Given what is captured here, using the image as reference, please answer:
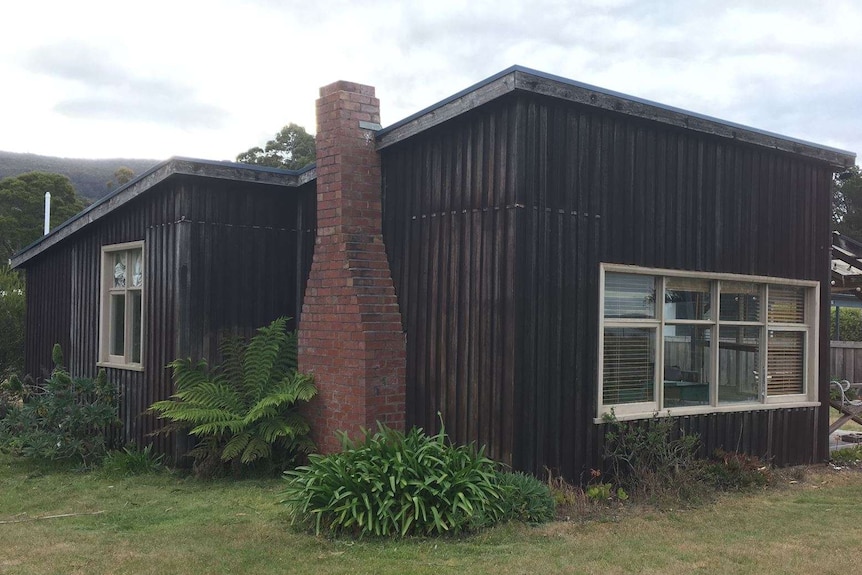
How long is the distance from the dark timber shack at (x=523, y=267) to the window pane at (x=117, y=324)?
651 mm

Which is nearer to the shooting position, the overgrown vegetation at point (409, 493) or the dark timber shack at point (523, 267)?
the overgrown vegetation at point (409, 493)

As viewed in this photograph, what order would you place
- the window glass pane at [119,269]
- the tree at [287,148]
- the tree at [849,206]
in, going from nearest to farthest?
the window glass pane at [119,269]
the tree at [287,148]
the tree at [849,206]

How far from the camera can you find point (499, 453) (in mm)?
7848

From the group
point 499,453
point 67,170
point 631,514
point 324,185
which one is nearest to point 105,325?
point 324,185

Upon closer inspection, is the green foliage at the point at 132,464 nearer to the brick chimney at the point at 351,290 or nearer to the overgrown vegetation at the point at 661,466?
the brick chimney at the point at 351,290

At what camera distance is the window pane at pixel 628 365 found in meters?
8.49

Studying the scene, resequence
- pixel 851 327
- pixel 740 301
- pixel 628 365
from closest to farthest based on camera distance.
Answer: pixel 628 365, pixel 740 301, pixel 851 327

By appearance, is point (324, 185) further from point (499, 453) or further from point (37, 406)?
point (37, 406)

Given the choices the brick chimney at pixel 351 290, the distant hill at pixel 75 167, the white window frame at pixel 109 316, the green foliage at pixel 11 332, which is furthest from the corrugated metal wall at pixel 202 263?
the distant hill at pixel 75 167

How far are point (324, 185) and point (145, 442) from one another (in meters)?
4.07

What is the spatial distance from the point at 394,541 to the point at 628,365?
330 cm

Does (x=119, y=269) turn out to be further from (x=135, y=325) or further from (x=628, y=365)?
(x=628, y=365)

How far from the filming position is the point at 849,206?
4066 cm

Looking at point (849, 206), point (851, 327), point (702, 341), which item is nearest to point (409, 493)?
point (702, 341)
